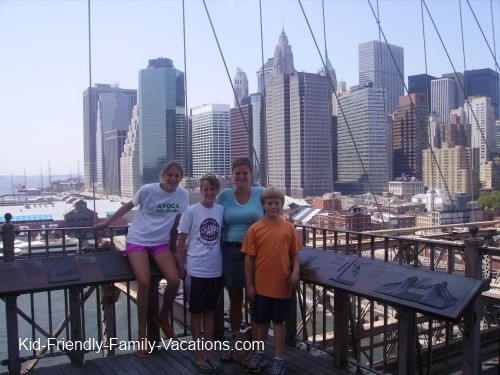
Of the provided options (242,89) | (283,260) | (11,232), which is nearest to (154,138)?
(11,232)

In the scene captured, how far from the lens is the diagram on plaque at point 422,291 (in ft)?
8.28

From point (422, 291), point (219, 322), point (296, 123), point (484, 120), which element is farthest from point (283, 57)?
point (422, 291)

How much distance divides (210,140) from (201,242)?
15.6 m

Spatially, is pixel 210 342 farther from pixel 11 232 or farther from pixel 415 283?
pixel 11 232

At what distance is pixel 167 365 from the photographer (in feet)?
11.4

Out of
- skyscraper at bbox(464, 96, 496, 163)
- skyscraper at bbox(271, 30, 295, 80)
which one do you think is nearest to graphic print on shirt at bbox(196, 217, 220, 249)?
skyscraper at bbox(271, 30, 295, 80)

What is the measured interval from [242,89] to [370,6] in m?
20.4

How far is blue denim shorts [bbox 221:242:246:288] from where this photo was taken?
10.9 ft

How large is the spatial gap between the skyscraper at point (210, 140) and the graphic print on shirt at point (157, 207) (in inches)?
581

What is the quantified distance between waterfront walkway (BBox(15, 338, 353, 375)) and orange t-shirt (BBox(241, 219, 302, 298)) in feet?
2.38

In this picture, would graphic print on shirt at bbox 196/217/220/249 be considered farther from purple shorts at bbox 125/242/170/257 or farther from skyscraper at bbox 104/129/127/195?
skyscraper at bbox 104/129/127/195

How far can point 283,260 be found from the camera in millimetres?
3047

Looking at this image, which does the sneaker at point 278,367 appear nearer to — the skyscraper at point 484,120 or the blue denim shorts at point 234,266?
the blue denim shorts at point 234,266

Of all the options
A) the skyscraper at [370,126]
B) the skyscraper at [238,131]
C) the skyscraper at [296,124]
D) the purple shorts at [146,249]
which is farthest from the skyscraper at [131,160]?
the purple shorts at [146,249]
